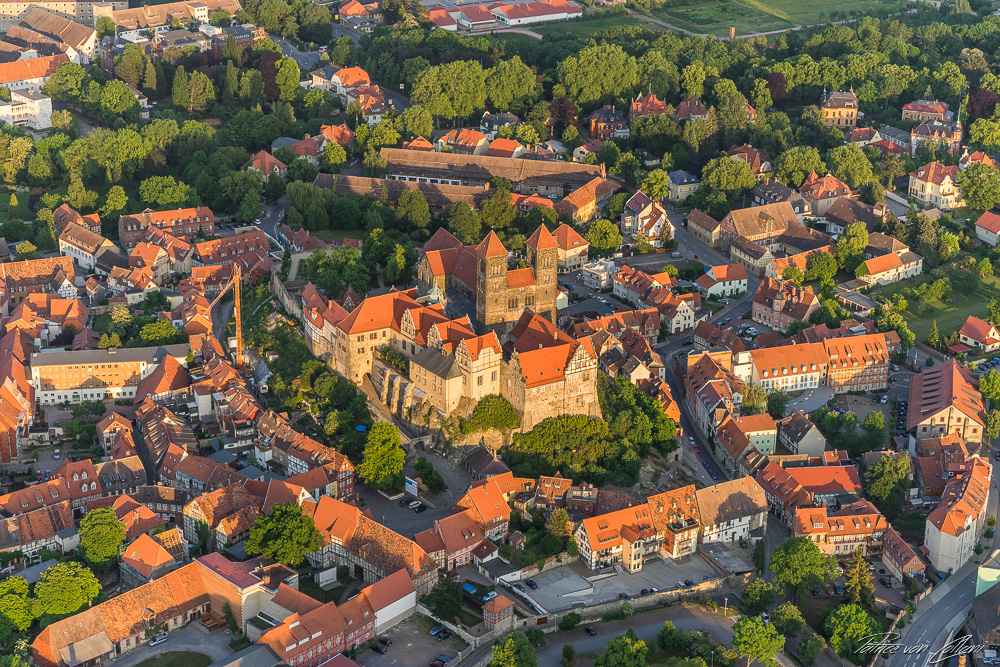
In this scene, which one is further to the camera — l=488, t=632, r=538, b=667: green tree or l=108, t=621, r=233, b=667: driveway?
l=108, t=621, r=233, b=667: driveway

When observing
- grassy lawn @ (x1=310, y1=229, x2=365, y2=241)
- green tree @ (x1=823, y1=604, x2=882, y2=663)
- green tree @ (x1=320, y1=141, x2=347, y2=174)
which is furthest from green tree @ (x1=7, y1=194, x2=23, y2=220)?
green tree @ (x1=823, y1=604, x2=882, y2=663)

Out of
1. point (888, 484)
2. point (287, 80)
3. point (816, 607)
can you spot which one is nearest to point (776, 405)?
point (888, 484)

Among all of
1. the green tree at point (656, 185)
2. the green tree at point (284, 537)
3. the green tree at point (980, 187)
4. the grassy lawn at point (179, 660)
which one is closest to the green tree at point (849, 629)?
the green tree at point (284, 537)

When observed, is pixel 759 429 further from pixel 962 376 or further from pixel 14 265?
pixel 14 265

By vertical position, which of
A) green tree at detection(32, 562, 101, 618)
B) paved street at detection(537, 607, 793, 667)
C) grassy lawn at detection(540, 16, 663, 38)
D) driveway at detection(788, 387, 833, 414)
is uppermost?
grassy lawn at detection(540, 16, 663, 38)

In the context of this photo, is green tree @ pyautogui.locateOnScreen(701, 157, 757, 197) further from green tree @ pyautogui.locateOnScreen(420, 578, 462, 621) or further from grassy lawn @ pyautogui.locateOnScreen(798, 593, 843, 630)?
green tree @ pyautogui.locateOnScreen(420, 578, 462, 621)

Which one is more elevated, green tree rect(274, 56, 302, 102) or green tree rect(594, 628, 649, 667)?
green tree rect(274, 56, 302, 102)
